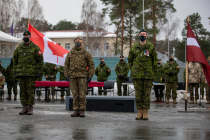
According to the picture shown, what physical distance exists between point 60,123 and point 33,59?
8.69 feet

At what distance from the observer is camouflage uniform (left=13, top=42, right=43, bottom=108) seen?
11.4 meters

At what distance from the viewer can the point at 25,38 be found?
11.5m

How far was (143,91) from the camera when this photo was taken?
1053cm

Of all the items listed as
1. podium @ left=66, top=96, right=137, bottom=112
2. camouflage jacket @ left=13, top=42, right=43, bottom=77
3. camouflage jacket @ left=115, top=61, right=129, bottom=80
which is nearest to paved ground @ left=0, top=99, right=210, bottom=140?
camouflage jacket @ left=13, top=42, right=43, bottom=77

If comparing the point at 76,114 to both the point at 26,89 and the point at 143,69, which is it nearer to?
the point at 26,89

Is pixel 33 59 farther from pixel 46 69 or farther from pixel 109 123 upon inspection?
pixel 46 69

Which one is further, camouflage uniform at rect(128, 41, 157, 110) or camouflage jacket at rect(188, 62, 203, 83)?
camouflage jacket at rect(188, 62, 203, 83)

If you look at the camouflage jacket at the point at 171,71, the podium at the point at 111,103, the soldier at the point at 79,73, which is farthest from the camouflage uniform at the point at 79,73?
the camouflage jacket at the point at 171,71

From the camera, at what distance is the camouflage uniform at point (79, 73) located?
437 inches

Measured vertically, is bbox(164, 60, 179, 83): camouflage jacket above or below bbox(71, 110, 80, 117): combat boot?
above

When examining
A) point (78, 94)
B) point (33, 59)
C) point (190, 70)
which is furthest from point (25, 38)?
point (190, 70)

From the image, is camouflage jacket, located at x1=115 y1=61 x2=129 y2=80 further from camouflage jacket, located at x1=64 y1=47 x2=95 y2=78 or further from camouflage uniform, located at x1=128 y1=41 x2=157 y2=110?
camouflage uniform, located at x1=128 y1=41 x2=157 y2=110

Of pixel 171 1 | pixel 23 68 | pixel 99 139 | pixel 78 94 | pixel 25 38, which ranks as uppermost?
pixel 171 1

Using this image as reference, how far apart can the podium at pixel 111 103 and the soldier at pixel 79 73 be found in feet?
7.31
